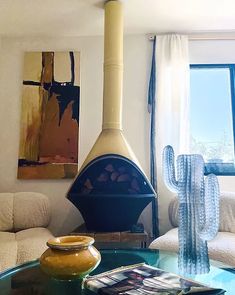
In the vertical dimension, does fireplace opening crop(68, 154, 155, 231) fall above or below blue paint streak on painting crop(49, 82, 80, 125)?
below

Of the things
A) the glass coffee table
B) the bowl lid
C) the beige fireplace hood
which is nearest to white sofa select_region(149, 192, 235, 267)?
the glass coffee table

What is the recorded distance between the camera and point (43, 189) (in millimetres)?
2973

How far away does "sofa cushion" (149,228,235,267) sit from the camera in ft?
5.76

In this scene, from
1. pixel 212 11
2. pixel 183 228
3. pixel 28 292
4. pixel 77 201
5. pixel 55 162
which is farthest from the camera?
pixel 55 162

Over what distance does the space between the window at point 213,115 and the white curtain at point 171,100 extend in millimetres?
213

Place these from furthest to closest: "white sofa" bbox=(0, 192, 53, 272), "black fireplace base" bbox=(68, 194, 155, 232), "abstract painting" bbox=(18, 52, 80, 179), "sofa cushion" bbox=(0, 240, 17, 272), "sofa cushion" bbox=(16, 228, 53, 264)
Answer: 1. "abstract painting" bbox=(18, 52, 80, 179)
2. "white sofa" bbox=(0, 192, 53, 272)
3. "black fireplace base" bbox=(68, 194, 155, 232)
4. "sofa cushion" bbox=(16, 228, 53, 264)
5. "sofa cushion" bbox=(0, 240, 17, 272)

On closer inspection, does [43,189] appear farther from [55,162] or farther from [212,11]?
[212,11]

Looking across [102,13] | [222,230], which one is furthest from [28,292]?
[102,13]

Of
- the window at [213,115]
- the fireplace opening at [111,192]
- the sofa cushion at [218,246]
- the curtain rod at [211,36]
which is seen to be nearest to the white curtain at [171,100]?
the curtain rod at [211,36]

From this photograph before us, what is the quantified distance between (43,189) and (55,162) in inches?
11.7

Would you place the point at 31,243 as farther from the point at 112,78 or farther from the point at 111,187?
the point at 112,78

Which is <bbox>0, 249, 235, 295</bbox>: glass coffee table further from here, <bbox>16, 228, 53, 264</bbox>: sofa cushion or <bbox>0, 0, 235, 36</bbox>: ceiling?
A: <bbox>0, 0, 235, 36</bbox>: ceiling

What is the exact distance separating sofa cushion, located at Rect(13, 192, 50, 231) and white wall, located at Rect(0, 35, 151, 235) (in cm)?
23

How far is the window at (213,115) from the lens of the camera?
2.98m
